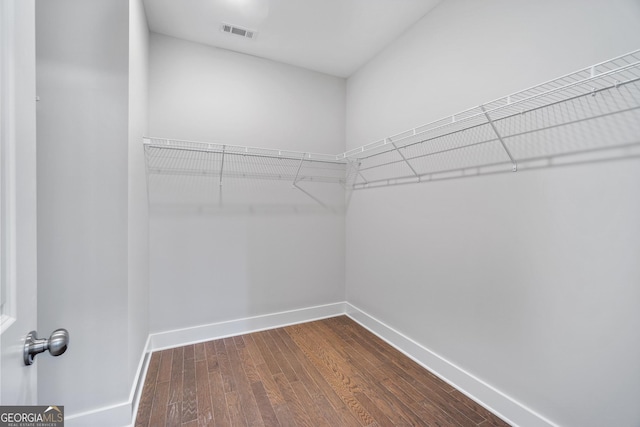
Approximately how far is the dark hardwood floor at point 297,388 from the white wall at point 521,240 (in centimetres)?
28

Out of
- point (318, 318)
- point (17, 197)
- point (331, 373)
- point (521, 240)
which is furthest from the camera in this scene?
point (318, 318)

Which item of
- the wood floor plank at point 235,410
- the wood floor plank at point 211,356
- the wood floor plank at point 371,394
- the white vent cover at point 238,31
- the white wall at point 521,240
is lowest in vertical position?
the wood floor plank at point 235,410

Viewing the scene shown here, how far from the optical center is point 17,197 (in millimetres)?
574

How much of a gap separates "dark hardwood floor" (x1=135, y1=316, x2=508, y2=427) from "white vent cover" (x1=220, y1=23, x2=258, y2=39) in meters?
2.60

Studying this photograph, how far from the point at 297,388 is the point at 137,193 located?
1.61 m

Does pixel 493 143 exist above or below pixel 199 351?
above

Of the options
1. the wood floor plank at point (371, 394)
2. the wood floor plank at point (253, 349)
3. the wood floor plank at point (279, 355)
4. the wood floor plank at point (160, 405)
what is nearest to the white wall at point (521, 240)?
the wood floor plank at point (371, 394)

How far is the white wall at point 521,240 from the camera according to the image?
113 centimetres

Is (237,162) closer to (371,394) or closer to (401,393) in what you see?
(371,394)

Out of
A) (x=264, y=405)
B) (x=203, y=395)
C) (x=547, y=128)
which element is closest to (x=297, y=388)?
(x=264, y=405)

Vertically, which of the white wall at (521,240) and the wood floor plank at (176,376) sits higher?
the white wall at (521,240)

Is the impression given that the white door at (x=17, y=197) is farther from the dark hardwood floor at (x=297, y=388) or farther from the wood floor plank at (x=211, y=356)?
the wood floor plank at (x=211, y=356)

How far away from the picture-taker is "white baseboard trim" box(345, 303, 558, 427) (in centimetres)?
141

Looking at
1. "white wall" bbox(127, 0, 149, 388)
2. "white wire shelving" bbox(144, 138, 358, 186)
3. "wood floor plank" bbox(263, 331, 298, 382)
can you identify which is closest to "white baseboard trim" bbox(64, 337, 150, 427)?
"white wall" bbox(127, 0, 149, 388)
